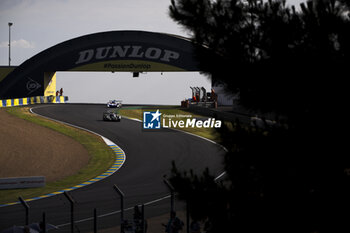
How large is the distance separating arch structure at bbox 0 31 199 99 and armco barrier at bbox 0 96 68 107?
3.08 ft

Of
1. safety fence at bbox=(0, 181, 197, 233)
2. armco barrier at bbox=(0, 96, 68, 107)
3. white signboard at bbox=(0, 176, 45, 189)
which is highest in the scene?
armco barrier at bbox=(0, 96, 68, 107)

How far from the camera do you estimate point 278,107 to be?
7.05 m

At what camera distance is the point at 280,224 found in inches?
264

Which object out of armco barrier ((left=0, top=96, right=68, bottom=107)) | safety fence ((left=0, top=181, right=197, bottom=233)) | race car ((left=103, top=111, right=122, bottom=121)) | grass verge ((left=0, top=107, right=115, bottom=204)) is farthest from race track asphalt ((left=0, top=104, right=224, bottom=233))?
armco barrier ((left=0, top=96, right=68, bottom=107))

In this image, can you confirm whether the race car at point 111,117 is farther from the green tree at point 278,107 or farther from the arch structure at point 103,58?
Result: the green tree at point 278,107

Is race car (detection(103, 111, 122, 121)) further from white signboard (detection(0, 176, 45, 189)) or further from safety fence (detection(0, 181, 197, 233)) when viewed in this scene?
safety fence (detection(0, 181, 197, 233))

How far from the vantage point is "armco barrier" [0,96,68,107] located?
5047 cm

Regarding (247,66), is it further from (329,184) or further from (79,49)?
(79,49)

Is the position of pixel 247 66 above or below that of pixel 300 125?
above

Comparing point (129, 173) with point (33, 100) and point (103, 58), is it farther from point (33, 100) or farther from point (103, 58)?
point (33, 100)

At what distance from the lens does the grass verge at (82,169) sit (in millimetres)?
22562

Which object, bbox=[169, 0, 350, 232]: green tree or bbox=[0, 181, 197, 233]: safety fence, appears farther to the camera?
bbox=[0, 181, 197, 233]: safety fence

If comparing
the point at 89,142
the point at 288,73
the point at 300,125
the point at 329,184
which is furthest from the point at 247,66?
the point at 89,142

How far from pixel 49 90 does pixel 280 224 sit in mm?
58519
